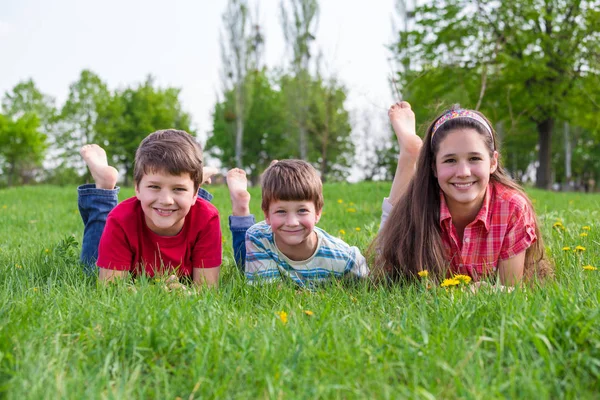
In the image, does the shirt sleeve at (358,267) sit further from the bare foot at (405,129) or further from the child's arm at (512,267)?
the bare foot at (405,129)

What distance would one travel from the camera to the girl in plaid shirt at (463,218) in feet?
9.89

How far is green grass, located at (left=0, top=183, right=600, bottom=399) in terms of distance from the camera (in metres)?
1.59

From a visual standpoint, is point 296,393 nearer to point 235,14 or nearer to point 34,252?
point 34,252

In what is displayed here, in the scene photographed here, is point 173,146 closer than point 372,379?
No

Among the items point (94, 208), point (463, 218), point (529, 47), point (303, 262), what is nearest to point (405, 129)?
point (463, 218)

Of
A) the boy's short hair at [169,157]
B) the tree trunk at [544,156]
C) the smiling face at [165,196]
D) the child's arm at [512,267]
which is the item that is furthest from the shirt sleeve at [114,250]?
the tree trunk at [544,156]

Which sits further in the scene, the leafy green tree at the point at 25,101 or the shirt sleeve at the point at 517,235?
the leafy green tree at the point at 25,101

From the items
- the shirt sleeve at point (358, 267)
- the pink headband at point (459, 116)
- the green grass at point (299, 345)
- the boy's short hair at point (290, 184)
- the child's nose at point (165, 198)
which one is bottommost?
the green grass at point (299, 345)

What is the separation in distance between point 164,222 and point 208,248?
0.33m

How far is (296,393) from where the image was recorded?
5.31 ft

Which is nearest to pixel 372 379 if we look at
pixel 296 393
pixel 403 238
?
pixel 296 393

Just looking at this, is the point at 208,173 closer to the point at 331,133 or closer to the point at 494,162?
the point at 494,162

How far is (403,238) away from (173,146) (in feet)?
4.78

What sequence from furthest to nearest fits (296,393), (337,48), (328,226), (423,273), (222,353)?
(337,48) → (328,226) → (423,273) → (222,353) → (296,393)
